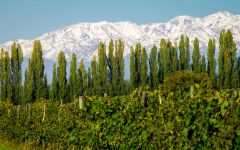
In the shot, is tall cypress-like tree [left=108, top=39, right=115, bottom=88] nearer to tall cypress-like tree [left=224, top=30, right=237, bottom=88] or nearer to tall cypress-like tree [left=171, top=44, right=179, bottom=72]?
tall cypress-like tree [left=171, top=44, right=179, bottom=72]

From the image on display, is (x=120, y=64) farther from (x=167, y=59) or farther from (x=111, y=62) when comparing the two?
(x=167, y=59)

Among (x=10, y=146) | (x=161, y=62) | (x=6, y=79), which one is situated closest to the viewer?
(x=10, y=146)

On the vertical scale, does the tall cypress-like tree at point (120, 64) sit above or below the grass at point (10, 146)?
above

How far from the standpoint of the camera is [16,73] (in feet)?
277

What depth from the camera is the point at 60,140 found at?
81.1ft

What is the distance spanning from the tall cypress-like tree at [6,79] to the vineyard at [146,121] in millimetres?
51706

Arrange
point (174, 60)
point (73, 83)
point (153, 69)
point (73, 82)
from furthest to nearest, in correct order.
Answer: point (174, 60) < point (153, 69) < point (73, 82) < point (73, 83)

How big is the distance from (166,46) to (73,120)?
224ft

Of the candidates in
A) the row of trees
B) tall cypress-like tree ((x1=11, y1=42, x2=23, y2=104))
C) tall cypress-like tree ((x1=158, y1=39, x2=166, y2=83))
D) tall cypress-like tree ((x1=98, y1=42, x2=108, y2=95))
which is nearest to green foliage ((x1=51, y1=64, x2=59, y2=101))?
the row of trees

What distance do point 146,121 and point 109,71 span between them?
236ft

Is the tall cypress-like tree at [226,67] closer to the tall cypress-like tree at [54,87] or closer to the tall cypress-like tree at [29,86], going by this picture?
the tall cypress-like tree at [54,87]

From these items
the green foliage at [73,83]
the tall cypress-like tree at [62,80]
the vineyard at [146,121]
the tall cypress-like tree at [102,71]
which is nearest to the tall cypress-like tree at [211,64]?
the tall cypress-like tree at [102,71]

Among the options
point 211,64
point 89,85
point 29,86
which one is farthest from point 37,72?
point 211,64

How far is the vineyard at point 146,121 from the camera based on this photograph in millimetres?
12148
